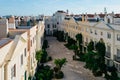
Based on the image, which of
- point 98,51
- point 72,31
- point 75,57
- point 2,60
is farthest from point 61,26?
point 2,60

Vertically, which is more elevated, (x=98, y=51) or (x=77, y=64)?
(x=98, y=51)

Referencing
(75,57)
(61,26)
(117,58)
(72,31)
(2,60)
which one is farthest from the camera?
(61,26)

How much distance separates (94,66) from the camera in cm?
3158

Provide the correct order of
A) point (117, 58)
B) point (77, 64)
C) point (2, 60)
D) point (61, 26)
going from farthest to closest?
point (61, 26) → point (77, 64) → point (117, 58) → point (2, 60)

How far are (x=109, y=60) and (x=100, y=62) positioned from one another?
3.26 meters

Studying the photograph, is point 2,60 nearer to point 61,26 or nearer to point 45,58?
point 45,58

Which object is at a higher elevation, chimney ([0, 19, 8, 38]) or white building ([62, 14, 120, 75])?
chimney ([0, 19, 8, 38])

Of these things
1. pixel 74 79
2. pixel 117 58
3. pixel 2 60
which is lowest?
pixel 74 79

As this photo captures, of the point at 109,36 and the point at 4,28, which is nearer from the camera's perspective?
the point at 4,28

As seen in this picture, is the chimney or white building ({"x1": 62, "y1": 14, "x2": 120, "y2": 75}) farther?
white building ({"x1": 62, "y1": 14, "x2": 120, "y2": 75})

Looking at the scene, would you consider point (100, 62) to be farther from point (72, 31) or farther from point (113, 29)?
point (72, 31)

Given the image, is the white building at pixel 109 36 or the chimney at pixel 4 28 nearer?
the chimney at pixel 4 28

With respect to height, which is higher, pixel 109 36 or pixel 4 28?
pixel 4 28

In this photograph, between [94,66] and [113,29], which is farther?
[113,29]
